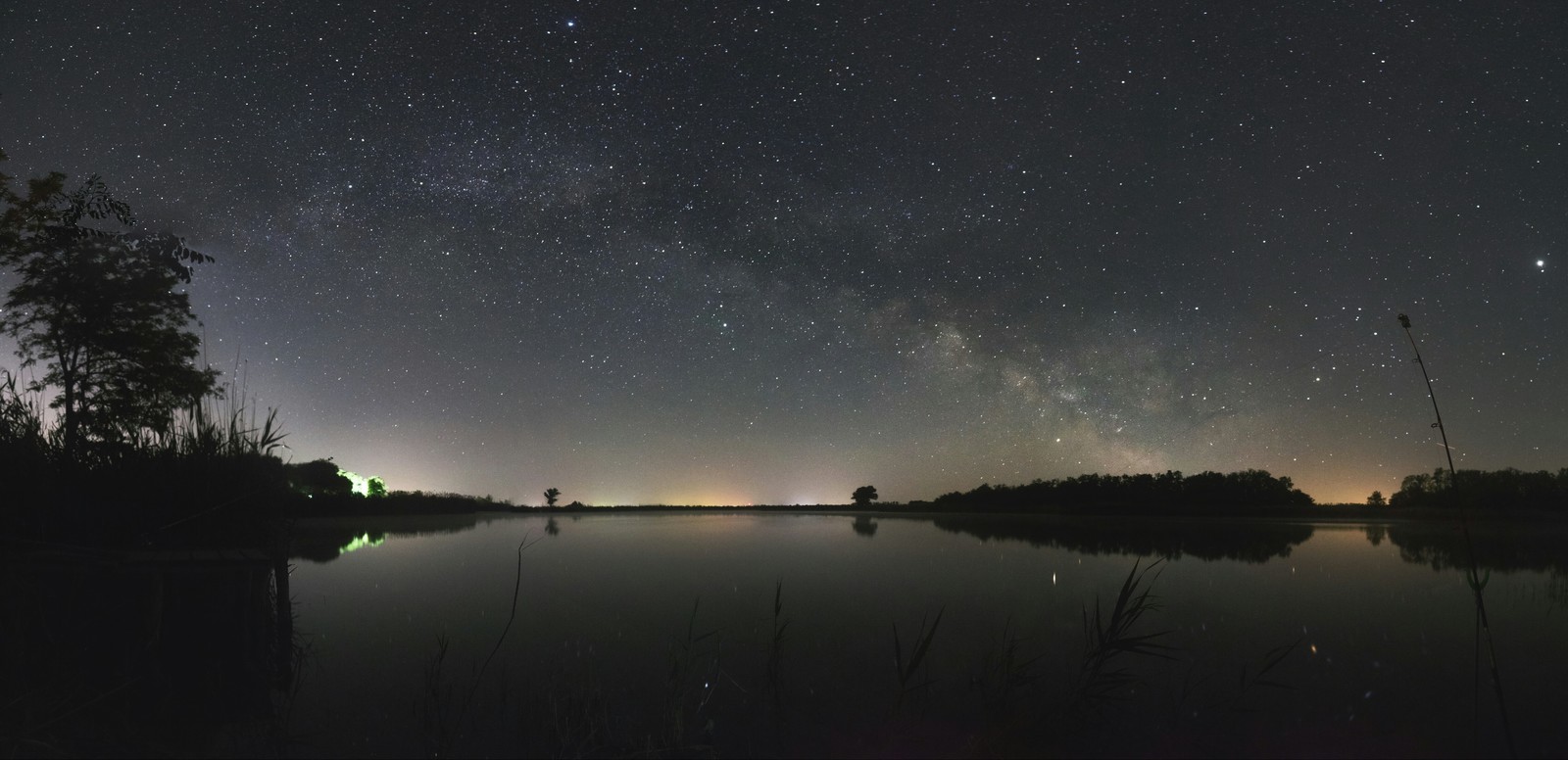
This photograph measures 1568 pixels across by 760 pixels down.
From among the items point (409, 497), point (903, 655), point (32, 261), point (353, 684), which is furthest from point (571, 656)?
point (409, 497)

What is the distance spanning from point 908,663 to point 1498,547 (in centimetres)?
2999

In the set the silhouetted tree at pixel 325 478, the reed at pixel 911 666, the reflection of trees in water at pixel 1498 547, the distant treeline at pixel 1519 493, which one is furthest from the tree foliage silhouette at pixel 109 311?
the distant treeline at pixel 1519 493

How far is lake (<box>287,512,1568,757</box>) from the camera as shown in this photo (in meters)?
5.59

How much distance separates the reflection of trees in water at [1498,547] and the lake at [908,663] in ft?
7.46

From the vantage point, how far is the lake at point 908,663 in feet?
18.3

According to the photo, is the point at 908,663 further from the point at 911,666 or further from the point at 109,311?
the point at 109,311

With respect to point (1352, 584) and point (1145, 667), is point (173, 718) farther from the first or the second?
point (1352, 584)

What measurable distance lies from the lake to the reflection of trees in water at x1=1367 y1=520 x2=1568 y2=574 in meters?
2.27

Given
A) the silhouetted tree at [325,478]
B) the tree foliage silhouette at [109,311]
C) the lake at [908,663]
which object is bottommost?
the lake at [908,663]

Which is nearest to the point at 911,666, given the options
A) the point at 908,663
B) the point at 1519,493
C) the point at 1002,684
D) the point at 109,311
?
the point at 1002,684

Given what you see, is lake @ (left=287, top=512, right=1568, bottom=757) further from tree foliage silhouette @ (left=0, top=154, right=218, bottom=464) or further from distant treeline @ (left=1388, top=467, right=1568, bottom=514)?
distant treeline @ (left=1388, top=467, right=1568, bottom=514)

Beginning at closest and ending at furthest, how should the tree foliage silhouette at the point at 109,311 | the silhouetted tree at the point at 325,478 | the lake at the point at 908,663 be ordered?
the lake at the point at 908,663 → the tree foliage silhouette at the point at 109,311 → the silhouetted tree at the point at 325,478

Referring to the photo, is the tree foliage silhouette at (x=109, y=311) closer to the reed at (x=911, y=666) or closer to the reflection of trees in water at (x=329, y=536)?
the reflection of trees in water at (x=329, y=536)

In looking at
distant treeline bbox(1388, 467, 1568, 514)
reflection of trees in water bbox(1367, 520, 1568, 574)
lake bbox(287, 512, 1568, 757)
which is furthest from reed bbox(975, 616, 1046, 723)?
distant treeline bbox(1388, 467, 1568, 514)
